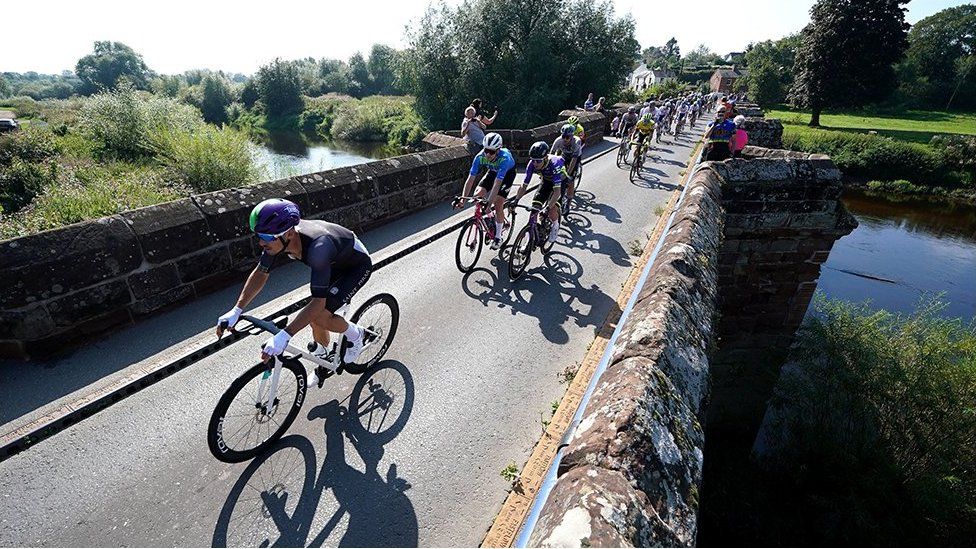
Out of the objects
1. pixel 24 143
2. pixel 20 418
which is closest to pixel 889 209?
pixel 20 418

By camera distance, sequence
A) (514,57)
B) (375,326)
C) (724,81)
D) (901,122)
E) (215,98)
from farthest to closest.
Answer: (724,81) → (215,98) → (901,122) → (514,57) → (375,326)

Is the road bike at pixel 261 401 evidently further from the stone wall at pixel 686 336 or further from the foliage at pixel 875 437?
the foliage at pixel 875 437

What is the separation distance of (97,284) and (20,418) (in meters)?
1.51

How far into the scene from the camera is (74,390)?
4176 millimetres

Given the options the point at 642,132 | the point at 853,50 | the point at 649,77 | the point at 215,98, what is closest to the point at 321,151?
the point at 215,98

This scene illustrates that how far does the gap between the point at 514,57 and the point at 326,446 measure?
108 ft

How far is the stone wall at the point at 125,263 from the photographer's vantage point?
171 inches

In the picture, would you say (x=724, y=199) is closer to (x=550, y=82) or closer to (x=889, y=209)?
(x=550, y=82)

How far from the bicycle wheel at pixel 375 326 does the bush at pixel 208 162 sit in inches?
340

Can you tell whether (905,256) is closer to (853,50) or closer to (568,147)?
(568,147)

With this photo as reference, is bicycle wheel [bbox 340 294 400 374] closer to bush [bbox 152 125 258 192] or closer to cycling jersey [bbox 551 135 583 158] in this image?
cycling jersey [bbox 551 135 583 158]

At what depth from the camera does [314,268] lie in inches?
140

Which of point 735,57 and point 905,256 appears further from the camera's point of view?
point 735,57

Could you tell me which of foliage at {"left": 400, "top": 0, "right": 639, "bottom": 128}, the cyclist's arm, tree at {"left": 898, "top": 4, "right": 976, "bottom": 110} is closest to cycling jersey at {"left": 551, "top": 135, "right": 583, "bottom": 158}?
the cyclist's arm
